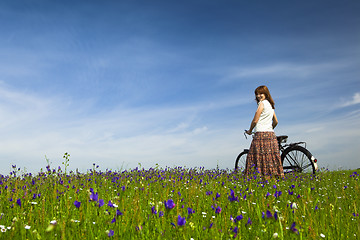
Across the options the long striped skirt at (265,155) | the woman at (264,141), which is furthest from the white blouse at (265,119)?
the long striped skirt at (265,155)

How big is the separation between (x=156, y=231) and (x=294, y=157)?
8.77 metres

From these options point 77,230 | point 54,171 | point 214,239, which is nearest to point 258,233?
point 214,239

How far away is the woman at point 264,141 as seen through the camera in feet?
29.5

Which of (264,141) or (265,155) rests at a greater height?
(264,141)

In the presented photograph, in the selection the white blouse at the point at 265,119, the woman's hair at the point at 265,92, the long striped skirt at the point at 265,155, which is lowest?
the long striped skirt at the point at 265,155

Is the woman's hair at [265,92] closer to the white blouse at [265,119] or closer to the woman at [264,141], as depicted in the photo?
the woman at [264,141]

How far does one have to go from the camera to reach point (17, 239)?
3031 mm

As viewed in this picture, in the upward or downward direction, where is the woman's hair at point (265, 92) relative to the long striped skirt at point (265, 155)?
upward

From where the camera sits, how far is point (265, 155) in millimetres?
9289

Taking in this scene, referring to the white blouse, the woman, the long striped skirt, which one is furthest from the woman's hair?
the long striped skirt

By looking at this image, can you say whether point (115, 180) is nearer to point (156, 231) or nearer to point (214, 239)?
point (156, 231)

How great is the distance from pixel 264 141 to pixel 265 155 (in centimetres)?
48

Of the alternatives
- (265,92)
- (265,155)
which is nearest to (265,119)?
(265,92)

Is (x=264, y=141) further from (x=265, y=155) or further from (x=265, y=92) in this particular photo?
(x=265, y=92)
